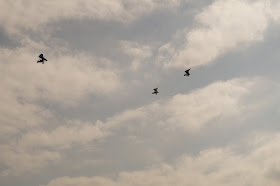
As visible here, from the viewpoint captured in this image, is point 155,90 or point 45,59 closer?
point 45,59

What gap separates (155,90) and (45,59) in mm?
33116

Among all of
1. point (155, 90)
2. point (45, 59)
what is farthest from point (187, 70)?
point (45, 59)

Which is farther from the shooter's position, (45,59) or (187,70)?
(187,70)

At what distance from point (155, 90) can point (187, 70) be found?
11.7m

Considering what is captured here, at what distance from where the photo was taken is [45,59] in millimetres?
60344

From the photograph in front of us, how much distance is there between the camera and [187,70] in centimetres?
6994

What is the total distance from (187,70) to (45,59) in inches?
1557

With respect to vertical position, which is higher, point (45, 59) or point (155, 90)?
point (45, 59)

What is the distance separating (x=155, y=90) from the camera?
74.1 m

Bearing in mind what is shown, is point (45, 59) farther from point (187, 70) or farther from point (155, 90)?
point (187, 70)
